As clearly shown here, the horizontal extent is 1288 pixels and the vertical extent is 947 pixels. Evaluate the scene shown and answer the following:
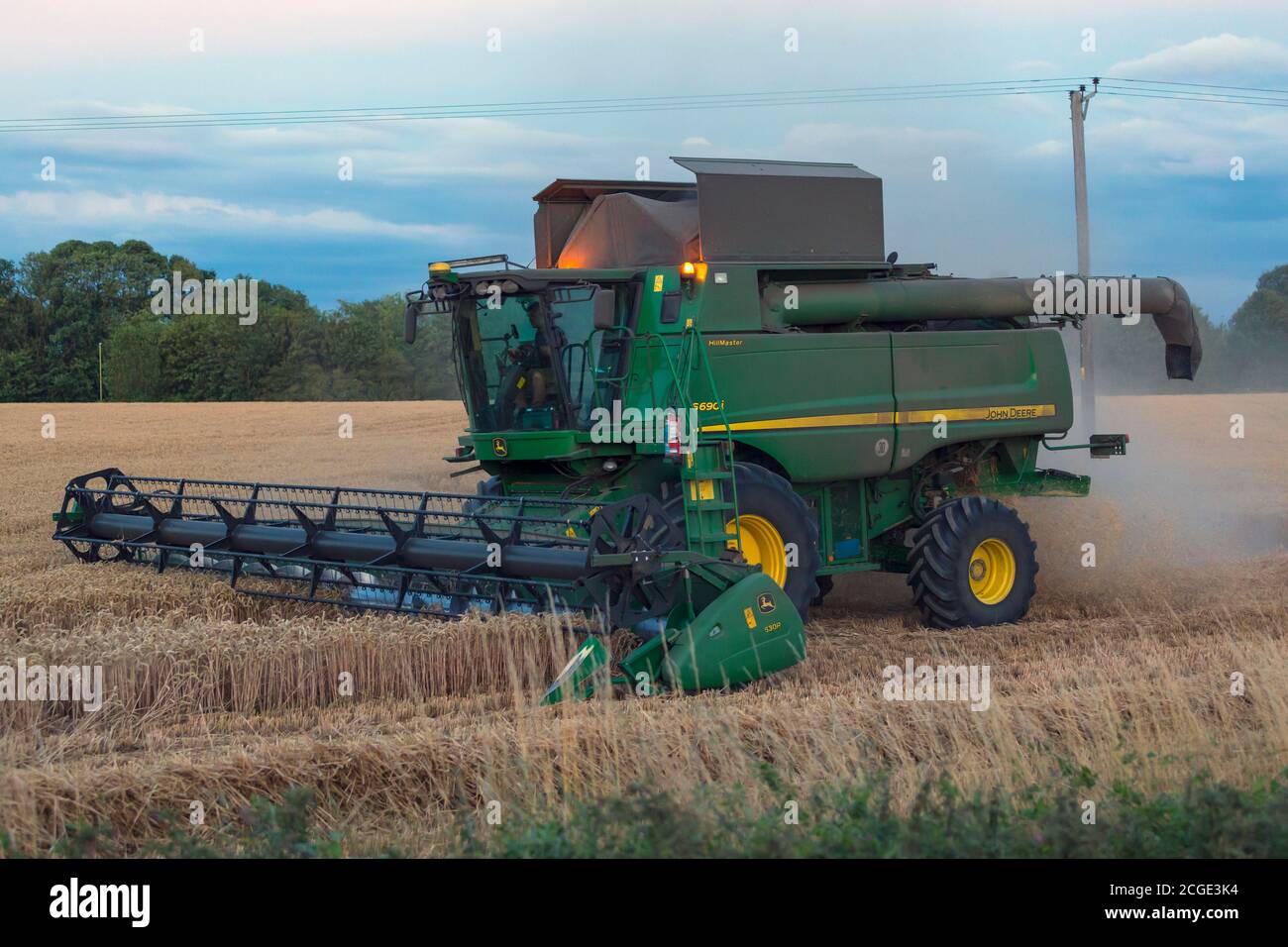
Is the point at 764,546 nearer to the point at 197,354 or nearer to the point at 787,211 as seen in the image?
the point at 787,211

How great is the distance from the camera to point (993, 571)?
9.11 meters

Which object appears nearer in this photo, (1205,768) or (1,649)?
(1205,768)

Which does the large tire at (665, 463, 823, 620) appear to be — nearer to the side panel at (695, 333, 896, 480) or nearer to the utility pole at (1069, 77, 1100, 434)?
the side panel at (695, 333, 896, 480)

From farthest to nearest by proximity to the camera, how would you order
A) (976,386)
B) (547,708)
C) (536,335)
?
(976,386), (536,335), (547,708)

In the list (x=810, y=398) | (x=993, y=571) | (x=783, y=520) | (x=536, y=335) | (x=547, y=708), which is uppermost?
(x=536, y=335)

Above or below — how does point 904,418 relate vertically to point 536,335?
below

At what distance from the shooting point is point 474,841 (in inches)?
152

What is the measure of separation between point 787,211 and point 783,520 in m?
2.12

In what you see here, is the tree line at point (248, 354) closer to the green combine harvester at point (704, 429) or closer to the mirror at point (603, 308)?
the green combine harvester at point (704, 429)

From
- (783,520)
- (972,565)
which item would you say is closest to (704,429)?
(783,520)

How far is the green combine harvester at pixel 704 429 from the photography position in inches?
295

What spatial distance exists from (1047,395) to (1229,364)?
27.3 meters
